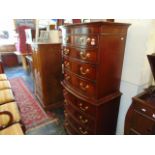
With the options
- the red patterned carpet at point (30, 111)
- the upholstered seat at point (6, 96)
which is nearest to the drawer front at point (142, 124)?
the red patterned carpet at point (30, 111)

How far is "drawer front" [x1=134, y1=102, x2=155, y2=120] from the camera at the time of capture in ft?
3.34

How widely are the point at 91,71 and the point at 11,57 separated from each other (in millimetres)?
5367

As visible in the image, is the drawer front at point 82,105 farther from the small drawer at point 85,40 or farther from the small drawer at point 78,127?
the small drawer at point 85,40

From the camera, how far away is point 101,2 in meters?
0.59

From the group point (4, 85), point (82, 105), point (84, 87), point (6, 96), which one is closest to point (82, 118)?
point (82, 105)

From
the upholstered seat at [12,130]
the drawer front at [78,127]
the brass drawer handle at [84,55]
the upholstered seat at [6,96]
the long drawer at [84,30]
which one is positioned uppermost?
the long drawer at [84,30]

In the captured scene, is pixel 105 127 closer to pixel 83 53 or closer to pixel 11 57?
pixel 83 53

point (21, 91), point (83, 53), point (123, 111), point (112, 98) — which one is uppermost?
Result: point (83, 53)

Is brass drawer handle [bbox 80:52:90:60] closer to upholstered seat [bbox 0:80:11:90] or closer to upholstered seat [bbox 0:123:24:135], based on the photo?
upholstered seat [bbox 0:123:24:135]

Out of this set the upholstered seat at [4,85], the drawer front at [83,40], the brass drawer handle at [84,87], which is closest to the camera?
the drawer front at [83,40]

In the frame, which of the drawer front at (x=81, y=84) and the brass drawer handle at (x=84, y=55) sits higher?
the brass drawer handle at (x=84, y=55)

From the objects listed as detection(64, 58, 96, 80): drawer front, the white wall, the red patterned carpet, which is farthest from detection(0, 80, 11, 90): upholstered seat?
the white wall

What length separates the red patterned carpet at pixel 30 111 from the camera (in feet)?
7.27
